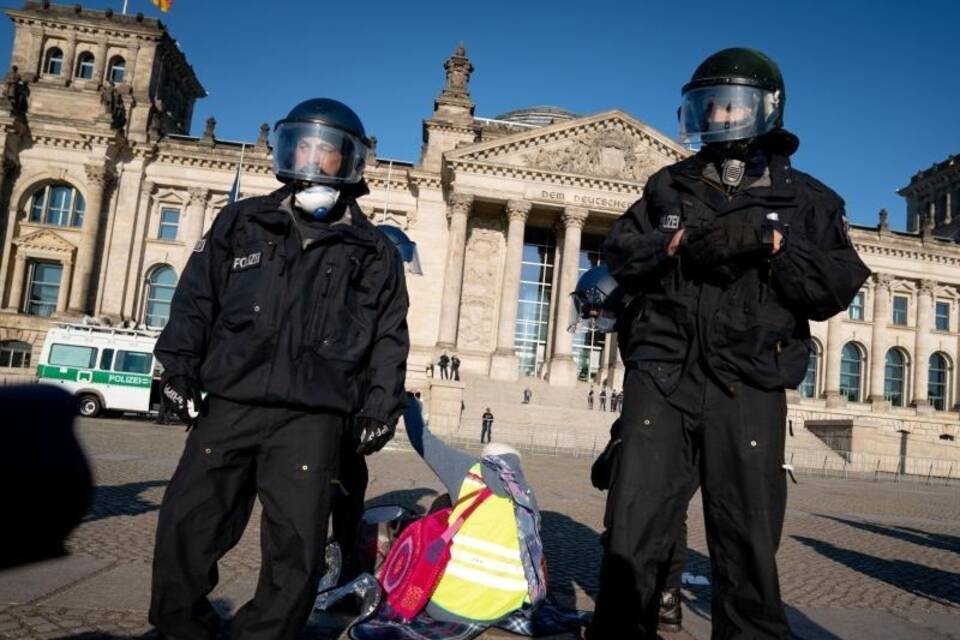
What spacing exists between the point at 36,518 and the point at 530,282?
4058 centimetres

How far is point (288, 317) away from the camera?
10.0 ft

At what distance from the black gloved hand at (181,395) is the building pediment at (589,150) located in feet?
119

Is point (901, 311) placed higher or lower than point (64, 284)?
higher

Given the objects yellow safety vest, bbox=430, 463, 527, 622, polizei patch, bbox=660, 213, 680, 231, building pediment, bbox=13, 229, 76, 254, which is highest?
building pediment, bbox=13, 229, 76, 254

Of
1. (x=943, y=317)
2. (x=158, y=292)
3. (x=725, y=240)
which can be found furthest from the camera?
(x=943, y=317)

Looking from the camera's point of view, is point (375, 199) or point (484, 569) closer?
point (484, 569)

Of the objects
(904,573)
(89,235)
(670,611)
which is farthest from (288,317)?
(89,235)

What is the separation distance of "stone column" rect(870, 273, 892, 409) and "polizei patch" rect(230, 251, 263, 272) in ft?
163

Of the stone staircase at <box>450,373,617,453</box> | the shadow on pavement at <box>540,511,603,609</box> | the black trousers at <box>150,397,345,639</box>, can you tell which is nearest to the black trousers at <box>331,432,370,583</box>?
the black trousers at <box>150,397,345,639</box>

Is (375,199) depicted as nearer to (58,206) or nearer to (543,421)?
(58,206)

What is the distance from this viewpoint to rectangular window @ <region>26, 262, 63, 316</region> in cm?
3850

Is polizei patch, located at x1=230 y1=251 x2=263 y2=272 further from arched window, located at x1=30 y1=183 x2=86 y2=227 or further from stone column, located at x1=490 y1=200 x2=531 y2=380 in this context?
arched window, located at x1=30 y1=183 x2=86 y2=227

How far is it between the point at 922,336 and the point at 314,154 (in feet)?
170

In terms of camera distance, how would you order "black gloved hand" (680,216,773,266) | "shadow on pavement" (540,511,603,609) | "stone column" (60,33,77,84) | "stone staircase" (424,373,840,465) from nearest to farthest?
"black gloved hand" (680,216,773,266)
"shadow on pavement" (540,511,603,609)
"stone staircase" (424,373,840,465)
"stone column" (60,33,77,84)
